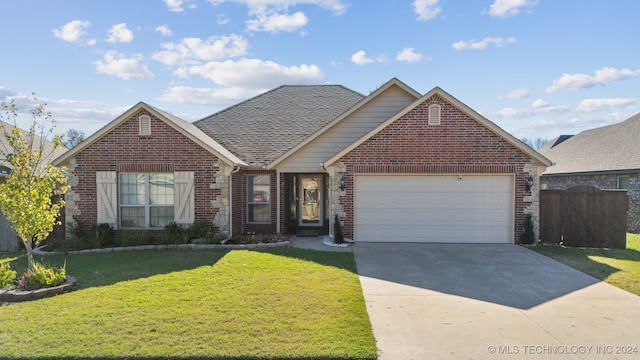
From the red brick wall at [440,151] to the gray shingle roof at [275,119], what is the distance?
3741 mm

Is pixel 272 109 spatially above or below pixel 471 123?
above

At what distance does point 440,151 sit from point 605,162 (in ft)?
38.6

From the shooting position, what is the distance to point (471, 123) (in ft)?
36.3

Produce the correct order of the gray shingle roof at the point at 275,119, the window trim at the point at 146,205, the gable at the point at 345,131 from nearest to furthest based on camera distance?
the window trim at the point at 146,205 < the gable at the point at 345,131 < the gray shingle roof at the point at 275,119

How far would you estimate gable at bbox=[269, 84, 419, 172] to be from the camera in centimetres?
1271

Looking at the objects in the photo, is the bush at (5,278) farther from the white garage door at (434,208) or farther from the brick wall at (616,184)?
the brick wall at (616,184)

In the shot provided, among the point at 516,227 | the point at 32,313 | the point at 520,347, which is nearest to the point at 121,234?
the point at 32,313

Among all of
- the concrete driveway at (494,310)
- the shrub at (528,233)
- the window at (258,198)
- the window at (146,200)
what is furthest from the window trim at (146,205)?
the shrub at (528,233)

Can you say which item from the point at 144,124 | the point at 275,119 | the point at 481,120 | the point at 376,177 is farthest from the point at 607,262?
the point at 144,124

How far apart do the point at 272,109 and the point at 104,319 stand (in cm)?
1217

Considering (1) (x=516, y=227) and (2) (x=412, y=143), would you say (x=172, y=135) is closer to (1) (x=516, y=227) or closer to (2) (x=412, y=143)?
(2) (x=412, y=143)

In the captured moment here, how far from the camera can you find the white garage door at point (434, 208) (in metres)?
11.2

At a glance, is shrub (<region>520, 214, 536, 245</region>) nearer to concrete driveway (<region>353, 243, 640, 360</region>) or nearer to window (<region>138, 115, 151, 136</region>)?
concrete driveway (<region>353, 243, 640, 360</region>)

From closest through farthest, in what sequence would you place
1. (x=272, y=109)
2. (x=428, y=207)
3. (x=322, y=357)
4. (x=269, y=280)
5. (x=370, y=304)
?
(x=322, y=357)
(x=370, y=304)
(x=269, y=280)
(x=428, y=207)
(x=272, y=109)
